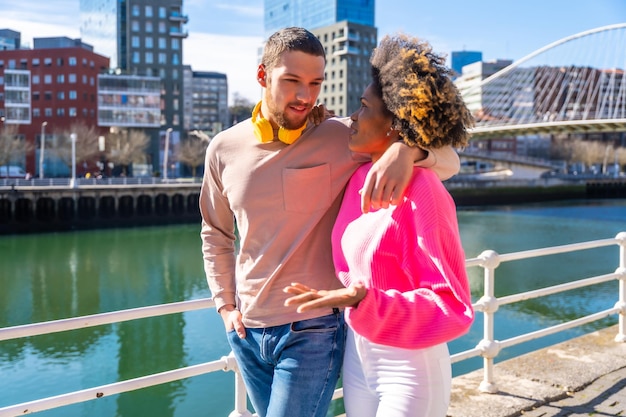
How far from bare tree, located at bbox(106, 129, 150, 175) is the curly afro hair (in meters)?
50.6

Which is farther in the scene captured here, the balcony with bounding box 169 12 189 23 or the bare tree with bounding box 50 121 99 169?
the balcony with bounding box 169 12 189 23

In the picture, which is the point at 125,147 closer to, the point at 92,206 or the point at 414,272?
the point at 92,206

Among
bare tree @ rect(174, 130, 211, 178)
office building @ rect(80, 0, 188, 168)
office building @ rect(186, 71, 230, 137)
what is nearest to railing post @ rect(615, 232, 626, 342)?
bare tree @ rect(174, 130, 211, 178)

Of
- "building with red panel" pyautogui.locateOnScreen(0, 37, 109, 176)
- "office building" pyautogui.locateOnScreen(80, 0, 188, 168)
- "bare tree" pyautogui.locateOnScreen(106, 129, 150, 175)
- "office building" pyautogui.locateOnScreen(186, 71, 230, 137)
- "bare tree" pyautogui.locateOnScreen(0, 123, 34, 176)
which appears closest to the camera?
"bare tree" pyautogui.locateOnScreen(0, 123, 34, 176)

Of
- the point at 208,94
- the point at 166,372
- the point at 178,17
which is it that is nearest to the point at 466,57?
the point at 208,94

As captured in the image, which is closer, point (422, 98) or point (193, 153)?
point (422, 98)

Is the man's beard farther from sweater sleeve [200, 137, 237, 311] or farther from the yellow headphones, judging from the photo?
sweater sleeve [200, 137, 237, 311]

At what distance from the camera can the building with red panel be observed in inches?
2068

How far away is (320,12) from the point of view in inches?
3524

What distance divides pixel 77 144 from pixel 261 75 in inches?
1977

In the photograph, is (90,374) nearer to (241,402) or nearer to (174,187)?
(241,402)

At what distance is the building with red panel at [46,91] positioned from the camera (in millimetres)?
52531

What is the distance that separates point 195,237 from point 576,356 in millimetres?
22870

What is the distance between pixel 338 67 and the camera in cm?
7400
